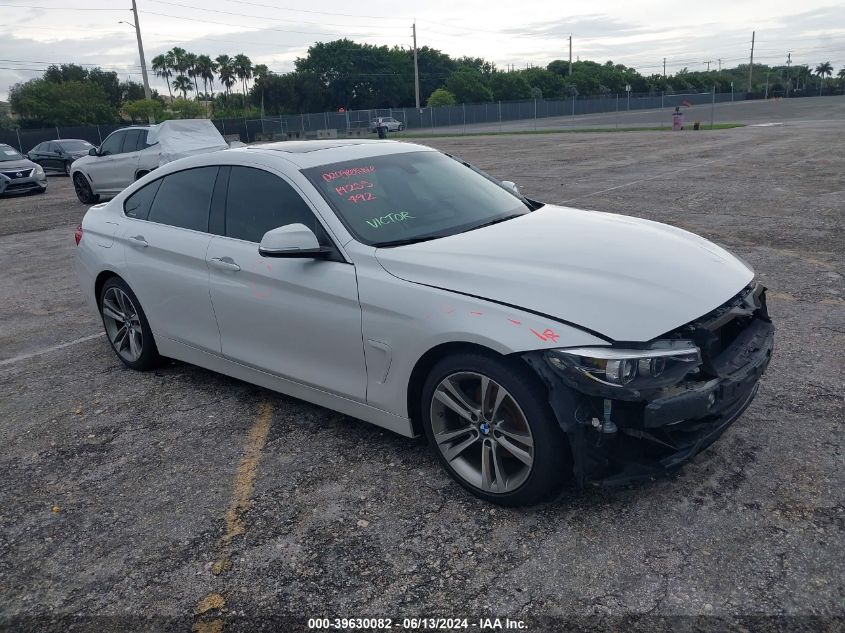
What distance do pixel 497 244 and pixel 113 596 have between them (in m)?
2.41

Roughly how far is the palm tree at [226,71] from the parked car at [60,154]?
265 ft

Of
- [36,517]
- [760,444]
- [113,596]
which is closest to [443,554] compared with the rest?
[113,596]

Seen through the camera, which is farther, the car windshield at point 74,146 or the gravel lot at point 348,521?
the car windshield at point 74,146

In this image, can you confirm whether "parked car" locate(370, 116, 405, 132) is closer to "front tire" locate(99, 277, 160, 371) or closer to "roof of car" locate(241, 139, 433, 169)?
"front tire" locate(99, 277, 160, 371)

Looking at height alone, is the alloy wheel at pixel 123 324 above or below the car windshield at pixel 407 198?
below

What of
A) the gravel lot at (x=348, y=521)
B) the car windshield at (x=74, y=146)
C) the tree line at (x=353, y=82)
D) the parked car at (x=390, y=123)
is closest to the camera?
the gravel lot at (x=348, y=521)

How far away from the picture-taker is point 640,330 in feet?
9.80

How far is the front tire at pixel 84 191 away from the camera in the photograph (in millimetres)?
16984

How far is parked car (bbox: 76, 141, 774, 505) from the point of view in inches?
118

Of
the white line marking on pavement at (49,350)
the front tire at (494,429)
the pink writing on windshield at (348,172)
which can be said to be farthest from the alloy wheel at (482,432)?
the white line marking on pavement at (49,350)

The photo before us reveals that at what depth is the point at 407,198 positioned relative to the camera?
168 inches

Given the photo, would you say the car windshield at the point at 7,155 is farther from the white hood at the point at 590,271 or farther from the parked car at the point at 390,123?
the parked car at the point at 390,123

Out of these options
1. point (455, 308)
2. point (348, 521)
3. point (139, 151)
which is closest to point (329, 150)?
point (455, 308)

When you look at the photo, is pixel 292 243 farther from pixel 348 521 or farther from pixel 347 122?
pixel 347 122
